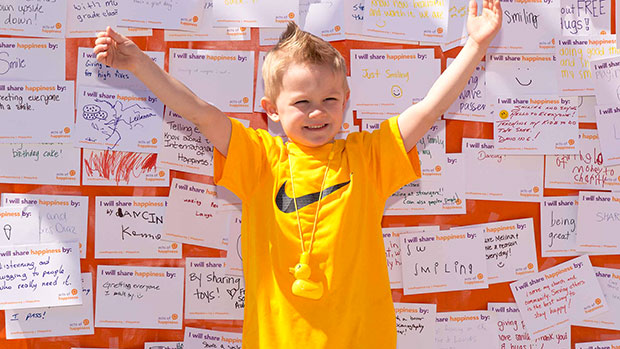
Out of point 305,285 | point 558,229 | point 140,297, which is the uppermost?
point 558,229

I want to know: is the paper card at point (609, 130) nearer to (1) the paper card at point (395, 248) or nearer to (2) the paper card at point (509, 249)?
(2) the paper card at point (509, 249)

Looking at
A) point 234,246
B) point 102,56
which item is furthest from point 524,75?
point 102,56

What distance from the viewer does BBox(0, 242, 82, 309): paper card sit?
85.3 inches

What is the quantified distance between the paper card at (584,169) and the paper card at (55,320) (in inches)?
67.4

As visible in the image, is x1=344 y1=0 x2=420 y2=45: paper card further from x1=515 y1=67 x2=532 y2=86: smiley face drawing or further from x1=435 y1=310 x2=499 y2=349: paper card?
x1=435 y1=310 x2=499 y2=349: paper card

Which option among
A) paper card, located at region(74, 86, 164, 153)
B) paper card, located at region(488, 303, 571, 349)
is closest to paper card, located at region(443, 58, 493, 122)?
paper card, located at region(488, 303, 571, 349)

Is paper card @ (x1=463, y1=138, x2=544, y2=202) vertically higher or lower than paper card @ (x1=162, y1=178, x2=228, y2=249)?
higher

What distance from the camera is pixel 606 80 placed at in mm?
2229

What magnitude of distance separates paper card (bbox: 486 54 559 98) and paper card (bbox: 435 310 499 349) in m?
0.79

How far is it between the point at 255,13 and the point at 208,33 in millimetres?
181

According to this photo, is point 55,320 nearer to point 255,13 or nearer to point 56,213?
point 56,213

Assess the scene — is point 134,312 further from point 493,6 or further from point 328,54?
point 493,6

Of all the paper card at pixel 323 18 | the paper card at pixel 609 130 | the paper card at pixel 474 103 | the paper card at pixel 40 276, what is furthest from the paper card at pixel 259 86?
the paper card at pixel 609 130

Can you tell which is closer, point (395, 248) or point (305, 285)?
point (305, 285)
